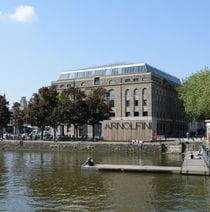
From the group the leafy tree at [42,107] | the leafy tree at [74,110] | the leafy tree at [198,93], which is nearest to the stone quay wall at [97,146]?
the leafy tree at [42,107]

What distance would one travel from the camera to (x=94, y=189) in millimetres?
24203

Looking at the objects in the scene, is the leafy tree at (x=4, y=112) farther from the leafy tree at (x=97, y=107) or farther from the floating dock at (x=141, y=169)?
the floating dock at (x=141, y=169)

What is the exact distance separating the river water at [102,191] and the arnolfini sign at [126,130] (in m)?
33.5

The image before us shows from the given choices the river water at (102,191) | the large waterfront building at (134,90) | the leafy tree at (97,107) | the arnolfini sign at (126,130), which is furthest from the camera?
the large waterfront building at (134,90)

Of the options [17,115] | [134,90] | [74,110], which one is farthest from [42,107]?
[134,90]

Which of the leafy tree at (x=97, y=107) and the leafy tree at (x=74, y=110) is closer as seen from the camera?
the leafy tree at (x=74, y=110)

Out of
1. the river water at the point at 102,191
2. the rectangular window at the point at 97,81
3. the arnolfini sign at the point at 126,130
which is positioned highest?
the rectangular window at the point at 97,81

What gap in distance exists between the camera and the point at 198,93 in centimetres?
7725

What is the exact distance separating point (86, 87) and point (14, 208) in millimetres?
81955

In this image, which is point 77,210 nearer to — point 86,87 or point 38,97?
point 38,97

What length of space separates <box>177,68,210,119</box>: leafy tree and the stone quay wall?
1721 cm

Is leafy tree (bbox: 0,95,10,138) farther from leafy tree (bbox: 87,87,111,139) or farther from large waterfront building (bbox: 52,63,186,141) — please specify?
leafy tree (bbox: 87,87,111,139)

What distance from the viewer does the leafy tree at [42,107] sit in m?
72.8

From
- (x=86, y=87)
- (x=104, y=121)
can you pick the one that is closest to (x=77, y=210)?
(x=104, y=121)
